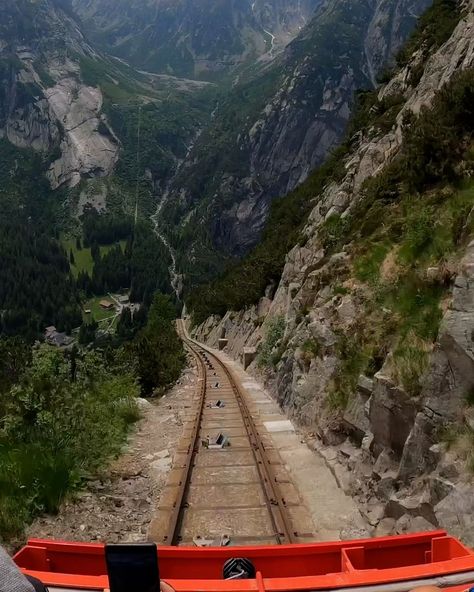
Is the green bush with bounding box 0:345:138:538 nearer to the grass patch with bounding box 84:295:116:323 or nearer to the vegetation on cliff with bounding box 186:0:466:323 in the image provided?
the vegetation on cliff with bounding box 186:0:466:323

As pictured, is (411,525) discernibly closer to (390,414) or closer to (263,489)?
(390,414)

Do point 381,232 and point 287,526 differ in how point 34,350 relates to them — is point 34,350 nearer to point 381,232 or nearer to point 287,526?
point 287,526

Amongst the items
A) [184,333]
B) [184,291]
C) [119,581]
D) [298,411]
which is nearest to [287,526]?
[119,581]

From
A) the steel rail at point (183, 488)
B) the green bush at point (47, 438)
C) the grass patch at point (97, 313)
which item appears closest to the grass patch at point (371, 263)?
the steel rail at point (183, 488)

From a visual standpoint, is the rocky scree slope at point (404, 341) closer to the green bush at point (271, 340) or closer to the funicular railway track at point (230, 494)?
the funicular railway track at point (230, 494)

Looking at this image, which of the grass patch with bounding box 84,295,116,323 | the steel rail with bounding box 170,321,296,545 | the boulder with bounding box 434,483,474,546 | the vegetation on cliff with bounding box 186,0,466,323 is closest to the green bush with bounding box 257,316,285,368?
the vegetation on cliff with bounding box 186,0,466,323

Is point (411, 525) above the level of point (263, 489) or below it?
above

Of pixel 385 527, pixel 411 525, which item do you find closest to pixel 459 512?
pixel 411 525
